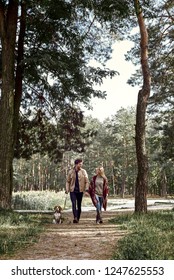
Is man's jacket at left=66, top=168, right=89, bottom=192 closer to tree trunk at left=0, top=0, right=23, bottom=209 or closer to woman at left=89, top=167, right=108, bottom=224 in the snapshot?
woman at left=89, top=167, right=108, bottom=224

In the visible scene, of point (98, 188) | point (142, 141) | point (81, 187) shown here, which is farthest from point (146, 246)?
point (142, 141)

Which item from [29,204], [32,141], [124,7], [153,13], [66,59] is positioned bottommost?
[29,204]

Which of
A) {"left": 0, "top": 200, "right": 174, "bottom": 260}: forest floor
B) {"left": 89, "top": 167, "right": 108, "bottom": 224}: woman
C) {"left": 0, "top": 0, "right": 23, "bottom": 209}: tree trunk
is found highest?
{"left": 0, "top": 0, "right": 23, "bottom": 209}: tree trunk

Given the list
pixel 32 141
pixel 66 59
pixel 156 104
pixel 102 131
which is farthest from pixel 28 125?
pixel 102 131

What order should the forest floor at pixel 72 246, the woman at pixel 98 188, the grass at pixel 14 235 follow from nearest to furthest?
the forest floor at pixel 72 246 < the grass at pixel 14 235 < the woman at pixel 98 188

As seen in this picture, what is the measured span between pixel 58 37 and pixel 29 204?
563 inches

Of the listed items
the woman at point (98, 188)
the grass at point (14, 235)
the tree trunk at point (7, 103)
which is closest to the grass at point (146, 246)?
the grass at point (14, 235)

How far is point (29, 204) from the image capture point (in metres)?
25.7

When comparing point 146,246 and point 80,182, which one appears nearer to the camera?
point 146,246

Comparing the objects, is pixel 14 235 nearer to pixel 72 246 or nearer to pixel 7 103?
pixel 72 246

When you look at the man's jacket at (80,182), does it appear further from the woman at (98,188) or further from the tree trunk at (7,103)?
the tree trunk at (7,103)

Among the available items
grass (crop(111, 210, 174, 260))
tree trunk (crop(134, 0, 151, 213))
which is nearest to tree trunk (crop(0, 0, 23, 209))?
tree trunk (crop(134, 0, 151, 213))

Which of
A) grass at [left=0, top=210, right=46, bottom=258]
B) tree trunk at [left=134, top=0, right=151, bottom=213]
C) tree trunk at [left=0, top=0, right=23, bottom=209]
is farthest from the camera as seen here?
Result: tree trunk at [left=134, top=0, right=151, bottom=213]
